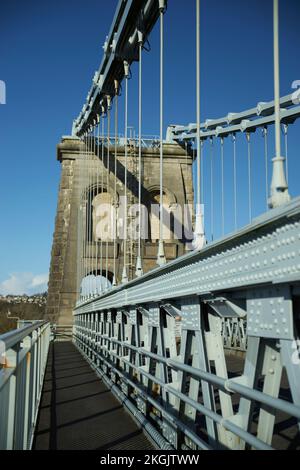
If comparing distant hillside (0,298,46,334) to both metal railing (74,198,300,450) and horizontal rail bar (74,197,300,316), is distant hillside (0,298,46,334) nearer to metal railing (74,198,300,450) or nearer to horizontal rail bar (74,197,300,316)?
metal railing (74,198,300,450)

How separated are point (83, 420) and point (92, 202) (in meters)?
19.8

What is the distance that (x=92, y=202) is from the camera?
Result: 24.2 meters

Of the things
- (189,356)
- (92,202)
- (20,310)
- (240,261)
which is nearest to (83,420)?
(189,356)

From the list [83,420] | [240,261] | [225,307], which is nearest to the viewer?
[240,261]

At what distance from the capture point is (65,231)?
928 inches

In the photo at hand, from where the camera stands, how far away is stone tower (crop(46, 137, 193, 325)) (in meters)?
22.7

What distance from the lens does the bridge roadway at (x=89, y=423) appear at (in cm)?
381

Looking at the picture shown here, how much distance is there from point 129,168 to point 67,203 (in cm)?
336

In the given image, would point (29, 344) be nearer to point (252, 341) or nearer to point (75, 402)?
point (252, 341)

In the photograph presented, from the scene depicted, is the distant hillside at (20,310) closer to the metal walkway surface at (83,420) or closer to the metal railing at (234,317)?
the metal walkway surface at (83,420)

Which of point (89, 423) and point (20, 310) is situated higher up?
point (20, 310)

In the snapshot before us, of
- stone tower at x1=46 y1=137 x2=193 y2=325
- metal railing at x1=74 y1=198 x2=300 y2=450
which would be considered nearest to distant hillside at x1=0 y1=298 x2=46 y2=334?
stone tower at x1=46 y1=137 x2=193 y2=325

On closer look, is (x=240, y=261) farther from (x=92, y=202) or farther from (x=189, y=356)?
(x=92, y=202)
